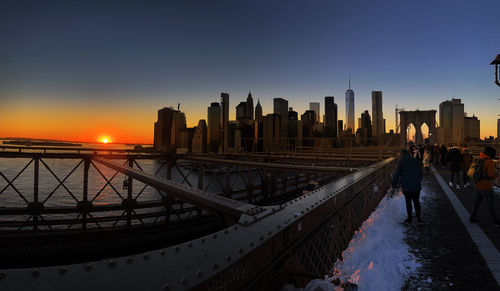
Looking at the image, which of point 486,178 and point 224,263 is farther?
point 486,178

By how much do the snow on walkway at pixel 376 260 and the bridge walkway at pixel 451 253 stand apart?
0.16 m

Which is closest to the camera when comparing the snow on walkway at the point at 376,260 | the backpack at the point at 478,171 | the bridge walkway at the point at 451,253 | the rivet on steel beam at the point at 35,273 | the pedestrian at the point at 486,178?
the rivet on steel beam at the point at 35,273

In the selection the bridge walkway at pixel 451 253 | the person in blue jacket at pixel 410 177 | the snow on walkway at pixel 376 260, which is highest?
the person in blue jacket at pixel 410 177

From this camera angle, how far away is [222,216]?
9.59 ft

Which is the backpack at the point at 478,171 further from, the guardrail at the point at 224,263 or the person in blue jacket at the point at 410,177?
the guardrail at the point at 224,263

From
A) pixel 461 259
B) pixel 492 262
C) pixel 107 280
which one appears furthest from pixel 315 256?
pixel 492 262

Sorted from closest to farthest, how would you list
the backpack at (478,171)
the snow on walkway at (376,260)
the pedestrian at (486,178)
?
1. the snow on walkway at (376,260)
2. the pedestrian at (486,178)
3. the backpack at (478,171)

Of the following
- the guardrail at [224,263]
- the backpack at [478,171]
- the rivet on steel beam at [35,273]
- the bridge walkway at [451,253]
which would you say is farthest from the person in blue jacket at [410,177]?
the rivet on steel beam at [35,273]

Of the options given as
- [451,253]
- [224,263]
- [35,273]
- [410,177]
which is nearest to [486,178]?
[410,177]

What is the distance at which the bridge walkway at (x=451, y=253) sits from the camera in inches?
129

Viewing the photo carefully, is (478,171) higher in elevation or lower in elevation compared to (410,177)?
higher

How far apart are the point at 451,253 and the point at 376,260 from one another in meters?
1.68

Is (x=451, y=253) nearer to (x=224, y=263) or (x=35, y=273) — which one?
(x=224, y=263)

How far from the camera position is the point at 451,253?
422cm
